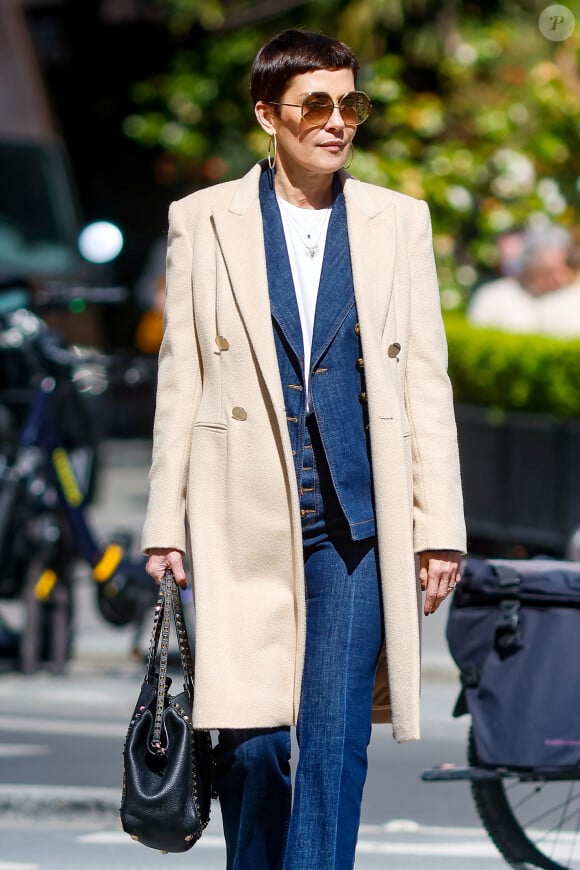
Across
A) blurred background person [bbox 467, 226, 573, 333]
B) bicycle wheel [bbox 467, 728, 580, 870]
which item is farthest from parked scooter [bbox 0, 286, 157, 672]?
blurred background person [bbox 467, 226, 573, 333]

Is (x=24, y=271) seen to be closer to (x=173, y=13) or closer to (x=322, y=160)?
(x=173, y=13)

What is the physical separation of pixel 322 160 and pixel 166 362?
0.54 metres

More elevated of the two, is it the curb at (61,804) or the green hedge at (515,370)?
the green hedge at (515,370)

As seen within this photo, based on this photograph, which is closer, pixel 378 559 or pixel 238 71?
pixel 378 559

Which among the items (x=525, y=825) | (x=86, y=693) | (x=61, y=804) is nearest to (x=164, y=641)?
(x=525, y=825)

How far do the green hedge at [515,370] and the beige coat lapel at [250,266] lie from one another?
672 centimetres

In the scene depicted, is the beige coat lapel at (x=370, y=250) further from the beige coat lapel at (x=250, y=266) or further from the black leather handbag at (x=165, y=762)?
the black leather handbag at (x=165, y=762)

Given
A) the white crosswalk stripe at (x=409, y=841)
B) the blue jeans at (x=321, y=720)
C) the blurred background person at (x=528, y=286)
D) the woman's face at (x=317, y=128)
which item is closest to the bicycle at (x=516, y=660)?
the white crosswalk stripe at (x=409, y=841)

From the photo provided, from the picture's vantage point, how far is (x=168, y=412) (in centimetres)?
405

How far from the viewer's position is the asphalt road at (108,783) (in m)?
5.50

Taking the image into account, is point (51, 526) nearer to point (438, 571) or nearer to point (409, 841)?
point (409, 841)

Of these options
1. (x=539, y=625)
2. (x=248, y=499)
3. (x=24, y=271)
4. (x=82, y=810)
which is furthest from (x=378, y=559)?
(x=24, y=271)

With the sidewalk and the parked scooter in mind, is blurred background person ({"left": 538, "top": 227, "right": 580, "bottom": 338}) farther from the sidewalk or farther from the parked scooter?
the parked scooter

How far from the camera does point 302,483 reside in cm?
399
